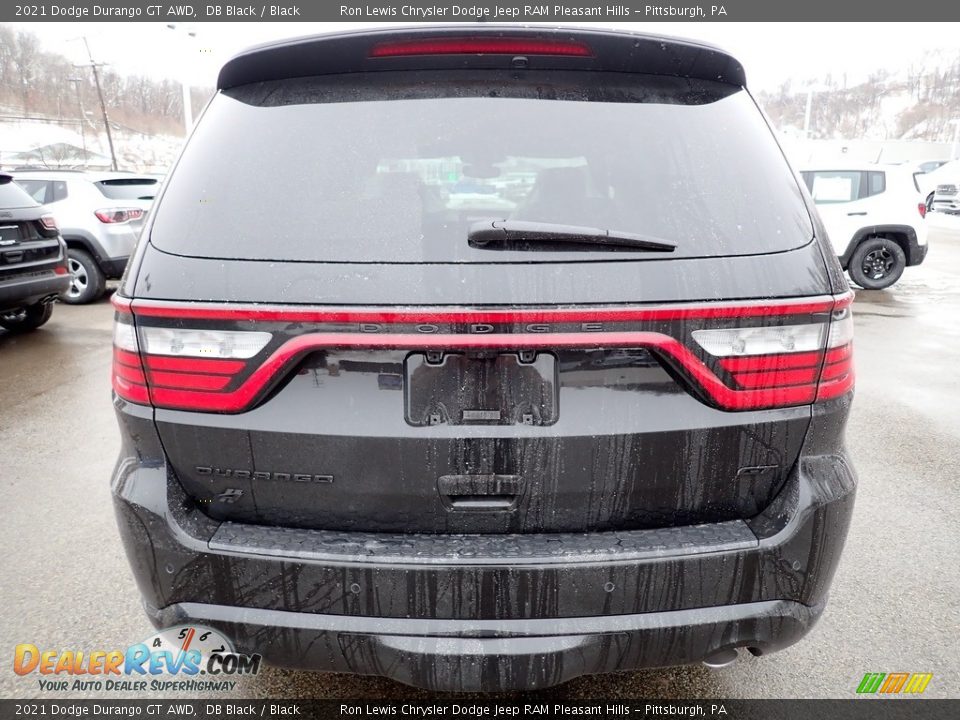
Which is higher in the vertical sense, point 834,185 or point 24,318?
point 834,185

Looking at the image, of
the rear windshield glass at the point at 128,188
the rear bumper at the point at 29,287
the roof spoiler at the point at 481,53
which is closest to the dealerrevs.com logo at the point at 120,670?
the roof spoiler at the point at 481,53

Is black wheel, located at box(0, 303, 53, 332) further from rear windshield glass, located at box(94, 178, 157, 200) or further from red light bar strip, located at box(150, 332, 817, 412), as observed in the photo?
red light bar strip, located at box(150, 332, 817, 412)

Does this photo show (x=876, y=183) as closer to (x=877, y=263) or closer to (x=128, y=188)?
(x=877, y=263)

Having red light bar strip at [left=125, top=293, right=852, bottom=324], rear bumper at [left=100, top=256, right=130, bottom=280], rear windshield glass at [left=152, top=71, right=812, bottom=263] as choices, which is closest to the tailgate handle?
red light bar strip at [left=125, top=293, right=852, bottom=324]

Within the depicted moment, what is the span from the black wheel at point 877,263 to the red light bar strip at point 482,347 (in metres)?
10.00

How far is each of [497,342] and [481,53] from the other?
761mm

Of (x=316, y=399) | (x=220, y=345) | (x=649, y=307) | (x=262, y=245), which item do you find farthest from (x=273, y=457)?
(x=649, y=307)

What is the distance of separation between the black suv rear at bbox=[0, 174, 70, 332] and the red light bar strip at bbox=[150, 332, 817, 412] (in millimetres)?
5870

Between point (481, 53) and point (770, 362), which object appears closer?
point (770, 362)

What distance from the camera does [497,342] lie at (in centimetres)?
135

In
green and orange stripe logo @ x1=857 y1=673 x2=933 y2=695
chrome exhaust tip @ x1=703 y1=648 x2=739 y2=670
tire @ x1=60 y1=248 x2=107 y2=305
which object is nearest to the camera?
chrome exhaust tip @ x1=703 y1=648 x2=739 y2=670

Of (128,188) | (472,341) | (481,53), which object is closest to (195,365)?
(472,341)

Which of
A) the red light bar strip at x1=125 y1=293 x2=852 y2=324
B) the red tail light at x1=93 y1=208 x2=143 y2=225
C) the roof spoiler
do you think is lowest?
the red tail light at x1=93 y1=208 x2=143 y2=225

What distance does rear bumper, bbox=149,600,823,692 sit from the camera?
4.68ft
